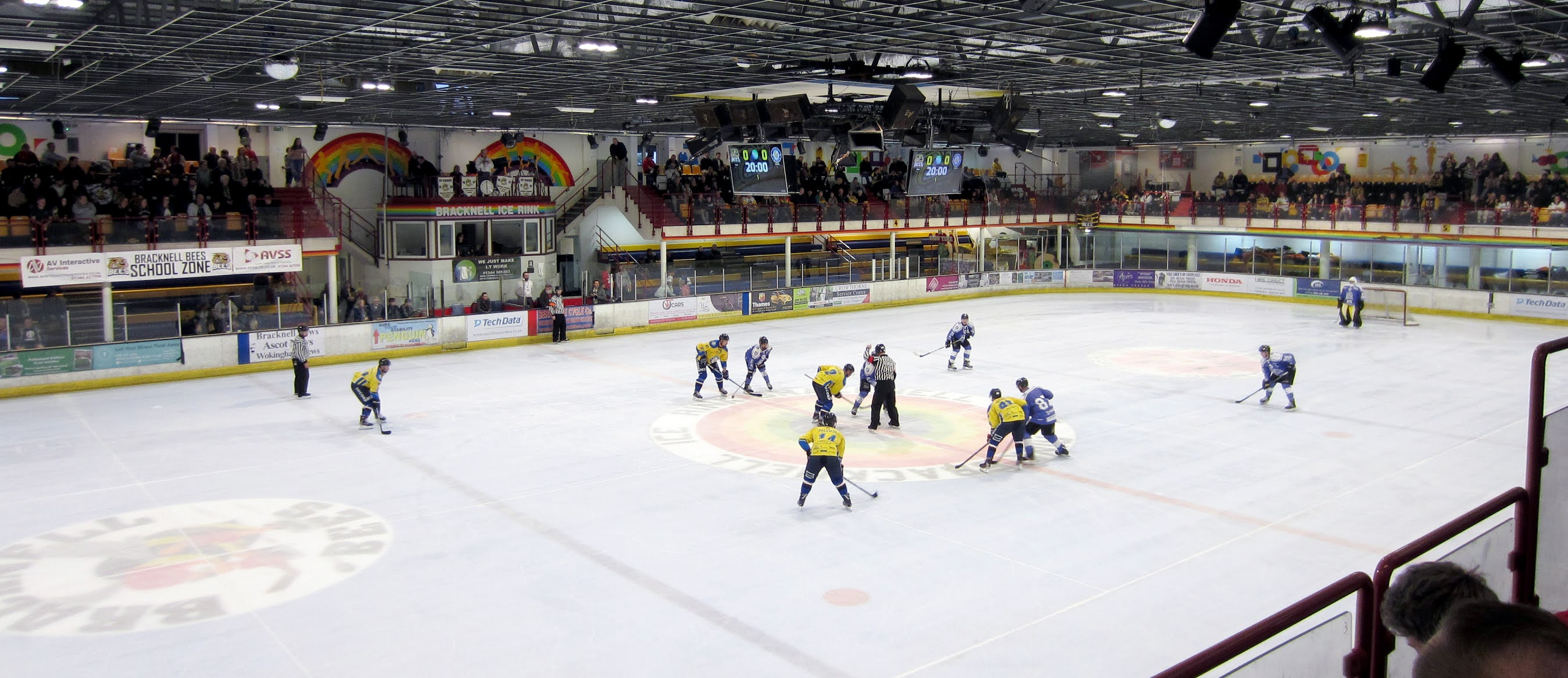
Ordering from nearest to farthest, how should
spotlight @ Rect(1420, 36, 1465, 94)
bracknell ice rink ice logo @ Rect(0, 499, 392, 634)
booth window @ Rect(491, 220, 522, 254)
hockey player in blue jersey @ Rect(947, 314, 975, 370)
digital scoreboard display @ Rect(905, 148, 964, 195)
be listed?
bracknell ice rink ice logo @ Rect(0, 499, 392, 634) → spotlight @ Rect(1420, 36, 1465, 94) → hockey player in blue jersey @ Rect(947, 314, 975, 370) → digital scoreboard display @ Rect(905, 148, 964, 195) → booth window @ Rect(491, 220, 522, 254)

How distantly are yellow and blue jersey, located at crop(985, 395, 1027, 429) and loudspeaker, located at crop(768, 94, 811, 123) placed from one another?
9120 millimetres

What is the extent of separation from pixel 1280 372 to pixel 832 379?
871 cm

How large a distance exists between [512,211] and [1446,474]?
29.1m

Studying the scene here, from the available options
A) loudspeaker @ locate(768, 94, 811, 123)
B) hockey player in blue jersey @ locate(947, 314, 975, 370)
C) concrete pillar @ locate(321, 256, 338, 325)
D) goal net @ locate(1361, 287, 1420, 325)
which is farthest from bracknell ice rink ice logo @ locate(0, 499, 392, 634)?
goal net @ locate(1361, 287, 1420, 325)

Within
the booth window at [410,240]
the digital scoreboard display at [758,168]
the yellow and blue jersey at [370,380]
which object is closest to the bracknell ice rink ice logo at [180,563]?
the yellow and blue jersey at [370,380]

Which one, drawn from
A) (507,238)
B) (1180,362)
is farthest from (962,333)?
(507,238)

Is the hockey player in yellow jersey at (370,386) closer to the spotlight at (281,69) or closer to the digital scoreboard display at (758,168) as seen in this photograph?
the spotlight at (281,69)

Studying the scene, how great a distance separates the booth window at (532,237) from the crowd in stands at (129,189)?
28.4ft

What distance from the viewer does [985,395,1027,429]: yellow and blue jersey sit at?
16031mm

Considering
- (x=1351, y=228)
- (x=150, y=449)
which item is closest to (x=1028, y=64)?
(x=150, y=449)

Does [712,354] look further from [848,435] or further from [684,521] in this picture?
[684,521]

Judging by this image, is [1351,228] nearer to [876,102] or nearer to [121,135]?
[876,102]

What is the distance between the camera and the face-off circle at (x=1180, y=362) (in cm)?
2512

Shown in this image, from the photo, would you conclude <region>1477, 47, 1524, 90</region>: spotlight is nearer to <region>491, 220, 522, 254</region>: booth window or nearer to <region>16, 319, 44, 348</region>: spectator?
<region>16, 319, 44, 348</region>: spectator
